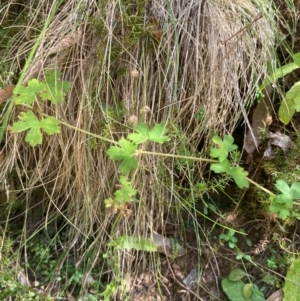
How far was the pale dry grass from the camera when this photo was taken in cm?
109

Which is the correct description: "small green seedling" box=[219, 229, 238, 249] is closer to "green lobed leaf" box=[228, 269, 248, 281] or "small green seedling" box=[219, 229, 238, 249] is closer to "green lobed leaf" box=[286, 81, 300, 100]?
"green lobed leaf" box=[228, 269, 248, 281]

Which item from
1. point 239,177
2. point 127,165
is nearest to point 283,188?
point 239,177

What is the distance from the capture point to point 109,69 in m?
1.11

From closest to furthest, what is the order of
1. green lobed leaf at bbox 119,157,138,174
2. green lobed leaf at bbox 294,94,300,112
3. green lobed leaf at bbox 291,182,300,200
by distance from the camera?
1. green lobed leaf at bbox 119,157,138,174
2. green lobed leaf at bbox 291,182,300,200
3. green lobed leaf at bbox 294,94,300,112

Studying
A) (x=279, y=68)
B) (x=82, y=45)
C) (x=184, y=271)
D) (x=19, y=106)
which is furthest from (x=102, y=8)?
(x=184, y=271)

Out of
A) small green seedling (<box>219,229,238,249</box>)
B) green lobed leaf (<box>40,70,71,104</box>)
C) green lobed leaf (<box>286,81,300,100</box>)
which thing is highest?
green lobed leaf (<box>40,70,71,104</box>)

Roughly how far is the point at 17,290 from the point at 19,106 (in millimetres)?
467

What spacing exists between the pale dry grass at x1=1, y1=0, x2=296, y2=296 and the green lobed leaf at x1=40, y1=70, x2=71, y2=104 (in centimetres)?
5

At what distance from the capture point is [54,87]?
3.39 ft

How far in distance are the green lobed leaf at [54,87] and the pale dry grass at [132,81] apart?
5 centimetres

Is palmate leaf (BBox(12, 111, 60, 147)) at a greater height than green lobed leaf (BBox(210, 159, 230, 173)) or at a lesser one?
greater

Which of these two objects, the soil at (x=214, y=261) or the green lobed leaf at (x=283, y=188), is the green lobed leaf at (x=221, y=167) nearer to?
the green lobed leaf at (x=283, y=188)

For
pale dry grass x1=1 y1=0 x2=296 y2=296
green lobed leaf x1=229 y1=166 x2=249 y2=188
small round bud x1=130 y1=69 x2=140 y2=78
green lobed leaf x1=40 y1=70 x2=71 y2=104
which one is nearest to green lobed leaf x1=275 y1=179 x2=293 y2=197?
green lobed leaf x1=229 y1=166 x2=249 y2=188

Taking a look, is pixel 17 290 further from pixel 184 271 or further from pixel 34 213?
pixel 184 271
